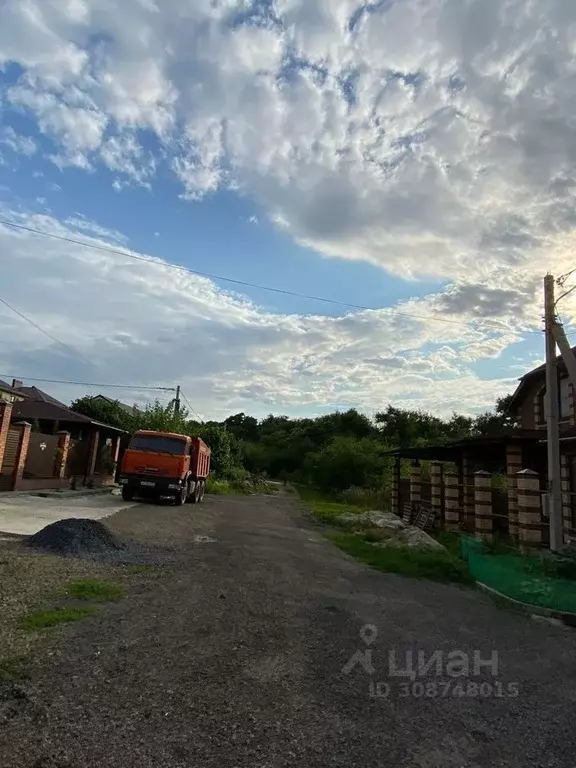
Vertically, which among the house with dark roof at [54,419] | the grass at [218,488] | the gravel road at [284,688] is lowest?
the gravel road at [284,688]

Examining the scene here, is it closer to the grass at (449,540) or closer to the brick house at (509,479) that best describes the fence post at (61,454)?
the brick house at (509,479)

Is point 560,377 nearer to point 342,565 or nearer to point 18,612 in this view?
point 342,565

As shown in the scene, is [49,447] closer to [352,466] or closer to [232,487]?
[232,487]

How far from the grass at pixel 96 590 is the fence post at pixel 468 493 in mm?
12962

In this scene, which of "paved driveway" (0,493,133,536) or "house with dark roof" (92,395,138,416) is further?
"house with dark roof" (92,395,138,416)

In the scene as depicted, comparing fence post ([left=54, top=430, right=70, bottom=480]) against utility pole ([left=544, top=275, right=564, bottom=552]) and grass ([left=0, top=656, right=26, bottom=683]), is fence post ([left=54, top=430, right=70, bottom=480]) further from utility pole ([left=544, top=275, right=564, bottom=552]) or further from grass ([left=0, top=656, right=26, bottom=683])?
grass ([left=0, top=656, right=26, bottom=683])

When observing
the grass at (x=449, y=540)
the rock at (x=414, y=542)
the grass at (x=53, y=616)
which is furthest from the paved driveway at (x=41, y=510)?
the grass at (x=449, y=540)

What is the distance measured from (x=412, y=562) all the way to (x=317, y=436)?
58976 mm

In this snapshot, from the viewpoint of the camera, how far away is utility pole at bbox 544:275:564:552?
32.5 ft

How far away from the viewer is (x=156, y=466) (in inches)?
779

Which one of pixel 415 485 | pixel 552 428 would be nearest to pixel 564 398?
pixel 415 485

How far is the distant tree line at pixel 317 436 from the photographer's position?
35594 mm

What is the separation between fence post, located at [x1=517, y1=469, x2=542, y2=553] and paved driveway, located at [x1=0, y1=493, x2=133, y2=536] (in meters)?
10.1

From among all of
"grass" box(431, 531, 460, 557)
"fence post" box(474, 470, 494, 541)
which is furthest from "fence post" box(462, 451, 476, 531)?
"fence post" box(474, 470, 494, 541)
